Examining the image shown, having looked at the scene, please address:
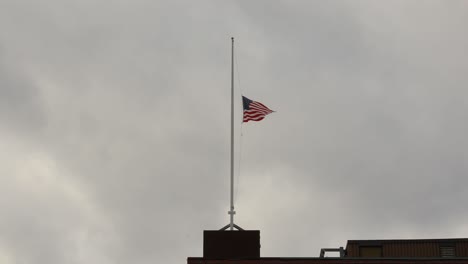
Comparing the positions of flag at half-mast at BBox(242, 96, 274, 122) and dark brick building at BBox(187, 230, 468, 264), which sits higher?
flag at half-mast at BBox(242, 96, 274, 122)

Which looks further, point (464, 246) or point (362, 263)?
point (464, 246)

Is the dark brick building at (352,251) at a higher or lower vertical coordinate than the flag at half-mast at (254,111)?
lower

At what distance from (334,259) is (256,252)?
6.01m

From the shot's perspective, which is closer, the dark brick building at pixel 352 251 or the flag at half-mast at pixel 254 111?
the dark brick building at pixel 352 251

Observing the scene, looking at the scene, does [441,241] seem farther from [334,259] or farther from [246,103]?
[246,103]

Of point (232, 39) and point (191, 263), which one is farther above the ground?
point (232, 39)

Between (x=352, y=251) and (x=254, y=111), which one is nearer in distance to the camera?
(x=254, y=111)

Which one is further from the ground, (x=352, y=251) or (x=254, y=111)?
(x=254, y=111)

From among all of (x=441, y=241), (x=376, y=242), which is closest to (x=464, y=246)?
(x=441, y=241)

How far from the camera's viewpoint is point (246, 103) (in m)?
62.2

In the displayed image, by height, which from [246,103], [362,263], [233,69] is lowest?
[362,263]

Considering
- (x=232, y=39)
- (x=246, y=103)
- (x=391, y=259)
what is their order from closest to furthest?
(x=391, y=259) < (x=246, y=103) < (x=232, y=39)

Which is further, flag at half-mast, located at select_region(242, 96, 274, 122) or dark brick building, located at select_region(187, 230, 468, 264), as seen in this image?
flag at half-mast, located at select_region(242, 96, 274, 122)

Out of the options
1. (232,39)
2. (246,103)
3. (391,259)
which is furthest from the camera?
(232,39)
